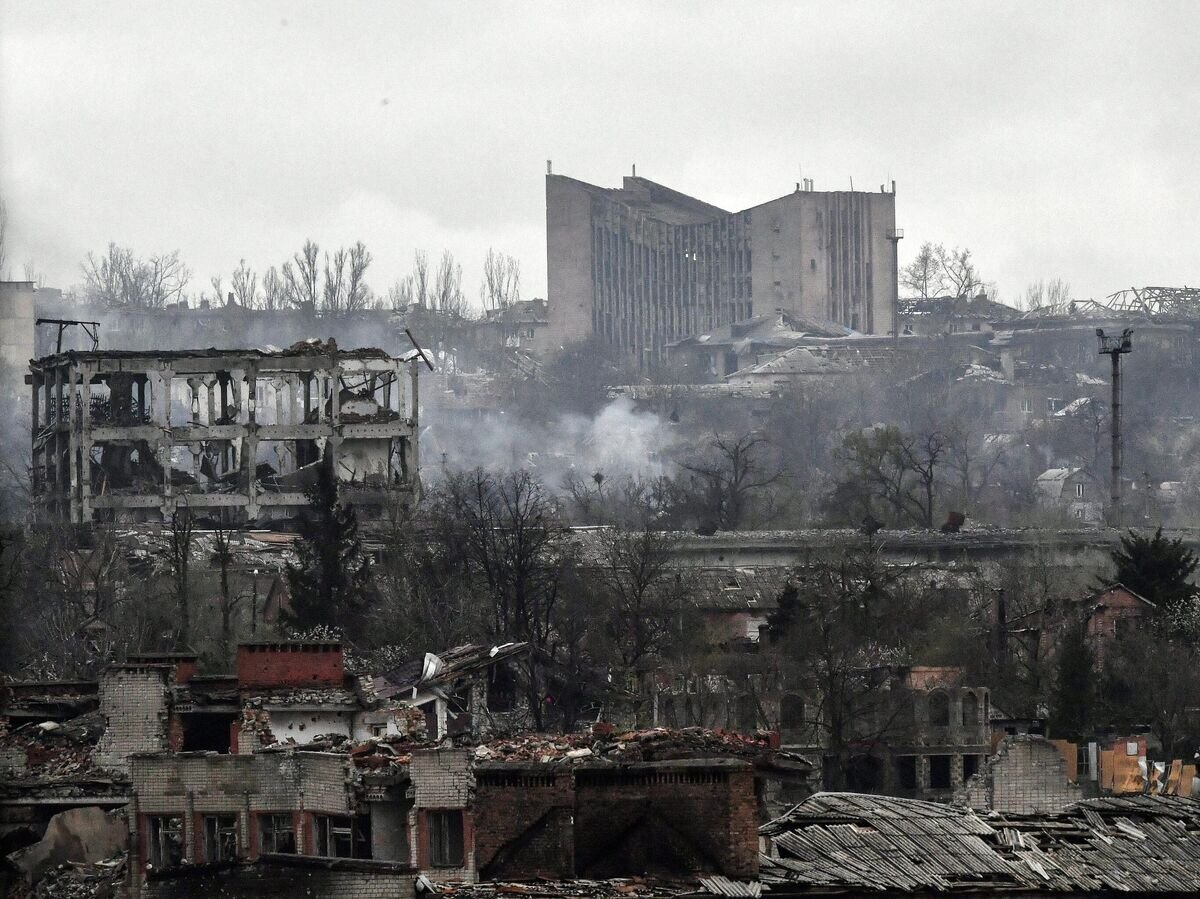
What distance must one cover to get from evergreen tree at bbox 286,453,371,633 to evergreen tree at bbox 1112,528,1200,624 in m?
11.9

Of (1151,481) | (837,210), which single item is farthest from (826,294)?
(1151,481)

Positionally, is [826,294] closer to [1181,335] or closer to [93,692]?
[1181,335]

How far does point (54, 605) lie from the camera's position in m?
45.4

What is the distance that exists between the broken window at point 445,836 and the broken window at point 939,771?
19.1 m

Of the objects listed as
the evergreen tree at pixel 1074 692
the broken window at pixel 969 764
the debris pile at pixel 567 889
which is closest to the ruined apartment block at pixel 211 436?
the evergreen tree at pixel 1074 692

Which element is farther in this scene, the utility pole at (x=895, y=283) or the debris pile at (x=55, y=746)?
the utility pole at (x=895, y=283)

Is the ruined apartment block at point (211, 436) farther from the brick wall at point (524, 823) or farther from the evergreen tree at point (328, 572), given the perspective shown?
the brick wall at point (524, 823)

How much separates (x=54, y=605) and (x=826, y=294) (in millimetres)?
72396

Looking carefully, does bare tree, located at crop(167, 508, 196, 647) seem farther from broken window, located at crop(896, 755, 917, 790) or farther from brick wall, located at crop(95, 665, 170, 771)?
brick wall, located at crop(95, 665, 170, 771)

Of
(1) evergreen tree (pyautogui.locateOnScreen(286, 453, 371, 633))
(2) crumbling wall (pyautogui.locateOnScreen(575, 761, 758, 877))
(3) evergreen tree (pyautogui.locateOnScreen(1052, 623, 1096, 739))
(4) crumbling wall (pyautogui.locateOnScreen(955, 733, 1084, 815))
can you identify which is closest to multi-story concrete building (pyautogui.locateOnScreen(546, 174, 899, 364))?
(1) evergreen tree (pyautogui.locateOnScreen(286, 453, 371, 633))

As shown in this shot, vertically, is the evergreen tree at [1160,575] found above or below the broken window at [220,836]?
above

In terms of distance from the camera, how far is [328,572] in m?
45.5

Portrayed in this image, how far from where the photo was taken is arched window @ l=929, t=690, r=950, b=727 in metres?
41.6

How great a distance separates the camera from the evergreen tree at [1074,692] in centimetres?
3934
